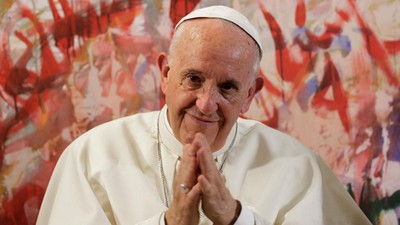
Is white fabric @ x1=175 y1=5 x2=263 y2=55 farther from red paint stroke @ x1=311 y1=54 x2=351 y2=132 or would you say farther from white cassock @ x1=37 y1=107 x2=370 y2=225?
red paint stroke @ x1=311 y1=54 x2=351 y2=132

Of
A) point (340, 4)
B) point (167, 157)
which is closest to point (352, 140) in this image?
point (340, 4)

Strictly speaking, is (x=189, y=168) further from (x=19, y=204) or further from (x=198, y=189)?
(x=19, y=204)

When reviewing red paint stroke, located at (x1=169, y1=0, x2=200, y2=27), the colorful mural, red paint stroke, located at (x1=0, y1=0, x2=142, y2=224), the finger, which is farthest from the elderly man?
red paint stroke, located at (x1=169, y1=0, x2=200, y2=27)

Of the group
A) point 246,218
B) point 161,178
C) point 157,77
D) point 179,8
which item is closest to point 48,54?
point 157,77

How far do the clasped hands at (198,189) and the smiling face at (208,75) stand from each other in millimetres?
227

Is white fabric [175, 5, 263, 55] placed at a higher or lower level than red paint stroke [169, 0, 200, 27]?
higher

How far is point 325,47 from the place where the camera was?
2877 mm

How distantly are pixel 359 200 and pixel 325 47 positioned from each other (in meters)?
0.80

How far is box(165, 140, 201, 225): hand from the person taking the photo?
200 centimetres

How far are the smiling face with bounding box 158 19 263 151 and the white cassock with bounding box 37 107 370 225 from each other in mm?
287

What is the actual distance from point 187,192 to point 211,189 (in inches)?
3.5

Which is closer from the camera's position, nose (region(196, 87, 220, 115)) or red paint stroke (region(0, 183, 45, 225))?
nose (region(196, 87, 220, 115))

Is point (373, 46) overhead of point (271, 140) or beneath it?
overhead

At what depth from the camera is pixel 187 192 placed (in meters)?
2.01
